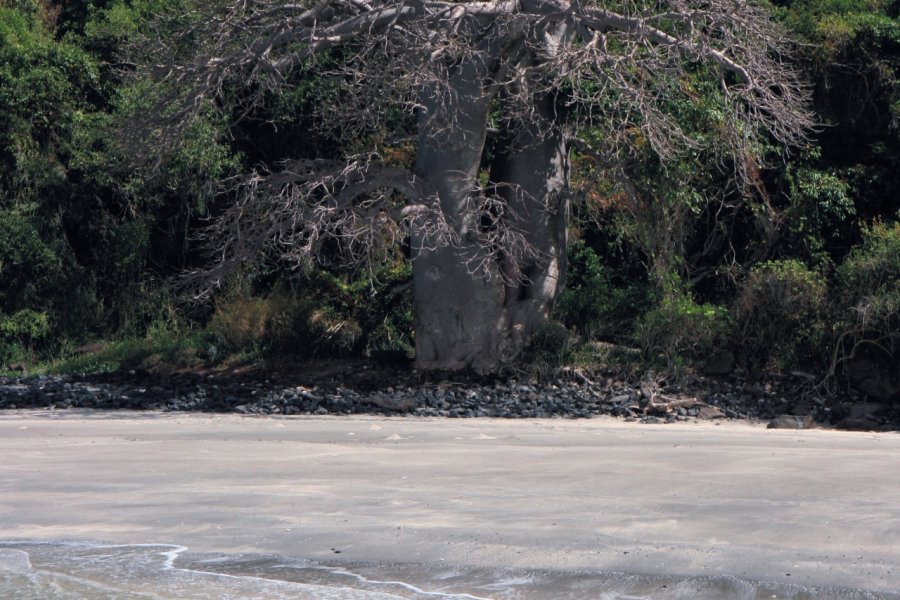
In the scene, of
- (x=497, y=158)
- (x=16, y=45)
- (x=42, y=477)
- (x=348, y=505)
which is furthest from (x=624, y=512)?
(x=16, y=45)

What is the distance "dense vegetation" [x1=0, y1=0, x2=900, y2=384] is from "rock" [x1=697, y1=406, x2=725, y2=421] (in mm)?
1224

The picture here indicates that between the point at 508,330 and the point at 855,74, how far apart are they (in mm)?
7165

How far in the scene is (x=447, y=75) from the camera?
13.9m

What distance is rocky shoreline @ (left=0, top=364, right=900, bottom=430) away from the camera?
1298cm

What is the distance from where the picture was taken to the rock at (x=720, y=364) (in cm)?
1418

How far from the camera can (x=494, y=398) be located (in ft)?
45.0

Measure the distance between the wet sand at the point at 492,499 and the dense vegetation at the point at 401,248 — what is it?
13.2ft

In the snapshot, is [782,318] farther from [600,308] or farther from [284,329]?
[284,329]

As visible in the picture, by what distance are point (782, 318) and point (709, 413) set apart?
6.30 feet

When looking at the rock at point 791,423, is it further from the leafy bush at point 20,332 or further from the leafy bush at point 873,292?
the leafy bush at point 20,332

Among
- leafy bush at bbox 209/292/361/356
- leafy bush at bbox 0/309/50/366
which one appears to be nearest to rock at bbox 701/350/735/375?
leafy bush at bbox 209/292/361/356

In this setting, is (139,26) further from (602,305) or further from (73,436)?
(73,436)

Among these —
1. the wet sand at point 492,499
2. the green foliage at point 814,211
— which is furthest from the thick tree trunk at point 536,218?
the wet sand at point 492,499

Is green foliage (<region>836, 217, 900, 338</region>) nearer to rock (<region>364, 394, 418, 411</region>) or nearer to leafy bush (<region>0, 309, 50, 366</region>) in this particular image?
rock (<region>364, 394, 418, 411</region>)
